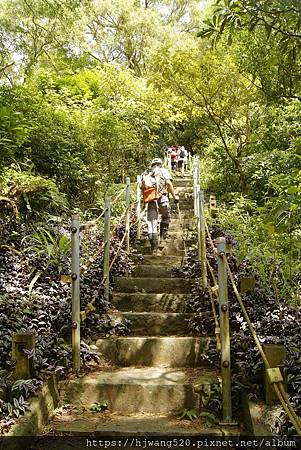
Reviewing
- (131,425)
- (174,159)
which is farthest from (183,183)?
(131,425)

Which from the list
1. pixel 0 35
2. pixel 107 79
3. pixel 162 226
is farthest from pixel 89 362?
pixel 0 35

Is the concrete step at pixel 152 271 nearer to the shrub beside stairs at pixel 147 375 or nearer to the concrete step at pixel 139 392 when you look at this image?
the shrub beside stairs at pixel 147 375

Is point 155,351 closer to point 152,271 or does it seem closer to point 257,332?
point 257,332

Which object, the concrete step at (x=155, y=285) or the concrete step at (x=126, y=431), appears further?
the concrete step at (x=155, y=285)

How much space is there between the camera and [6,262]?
5543 millimetres

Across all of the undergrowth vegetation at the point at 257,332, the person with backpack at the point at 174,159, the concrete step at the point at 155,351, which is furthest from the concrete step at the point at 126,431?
the person with backpack at the point at 174,159

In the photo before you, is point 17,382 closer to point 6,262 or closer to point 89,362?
point 89,362

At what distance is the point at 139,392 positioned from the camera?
12.3 ft

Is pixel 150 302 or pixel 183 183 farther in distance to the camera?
pixel 183 183

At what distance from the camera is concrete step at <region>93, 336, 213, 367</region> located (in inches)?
169

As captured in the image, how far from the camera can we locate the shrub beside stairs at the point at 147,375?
343 centimetres

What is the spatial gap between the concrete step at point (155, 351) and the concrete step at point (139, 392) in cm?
33

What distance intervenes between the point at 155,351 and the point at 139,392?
0.67m

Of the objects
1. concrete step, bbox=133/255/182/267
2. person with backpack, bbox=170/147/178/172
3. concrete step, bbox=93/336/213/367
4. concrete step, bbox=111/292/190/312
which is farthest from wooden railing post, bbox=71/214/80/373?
person with backpack, bbox=170/147/178/172
